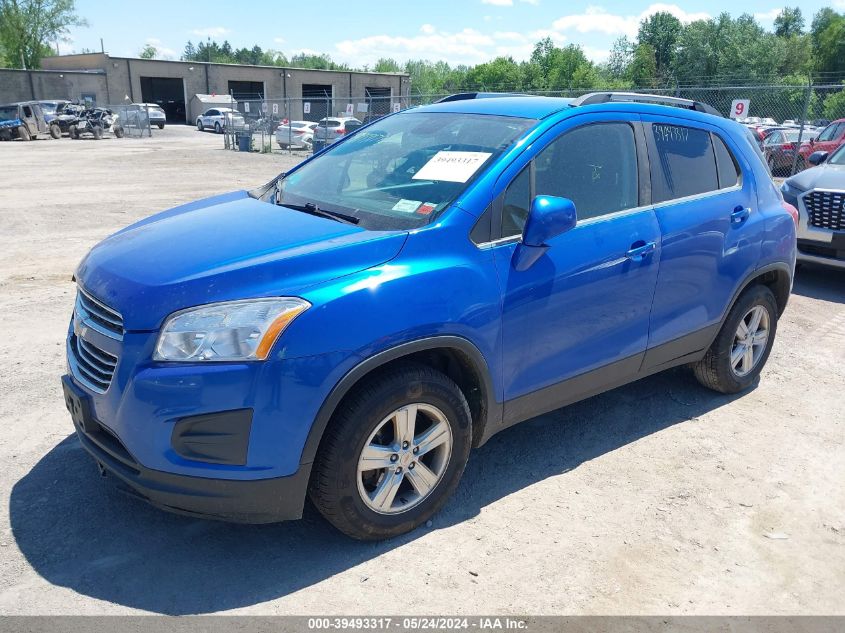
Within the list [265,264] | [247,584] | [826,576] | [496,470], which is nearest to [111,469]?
[247,584]

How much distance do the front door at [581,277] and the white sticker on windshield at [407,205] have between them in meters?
0.41

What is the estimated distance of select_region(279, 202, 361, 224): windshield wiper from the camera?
3.28 metres

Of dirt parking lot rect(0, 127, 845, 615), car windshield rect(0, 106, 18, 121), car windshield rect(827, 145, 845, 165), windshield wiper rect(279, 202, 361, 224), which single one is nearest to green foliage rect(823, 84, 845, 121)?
car windshield rect(827, 145, 845, 165)

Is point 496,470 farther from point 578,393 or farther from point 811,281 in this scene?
point 811,281

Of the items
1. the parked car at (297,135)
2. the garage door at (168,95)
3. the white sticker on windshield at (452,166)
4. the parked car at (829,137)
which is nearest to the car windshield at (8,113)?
the parked car at (297,135)

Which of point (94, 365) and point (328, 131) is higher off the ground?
point (94, 365)

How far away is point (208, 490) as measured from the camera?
262 centimetres

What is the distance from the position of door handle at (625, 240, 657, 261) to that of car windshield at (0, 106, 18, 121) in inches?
1535

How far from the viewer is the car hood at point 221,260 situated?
2662 mm

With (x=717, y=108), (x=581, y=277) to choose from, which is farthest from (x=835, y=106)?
(x=581, y=277)

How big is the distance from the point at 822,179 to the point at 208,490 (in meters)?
8.18

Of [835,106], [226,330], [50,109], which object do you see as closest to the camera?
[226,330]

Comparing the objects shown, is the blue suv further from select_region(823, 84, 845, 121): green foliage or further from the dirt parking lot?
select_region(823, 84, 845, 121): green foliage

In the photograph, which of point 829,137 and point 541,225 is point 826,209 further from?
point 829,137
